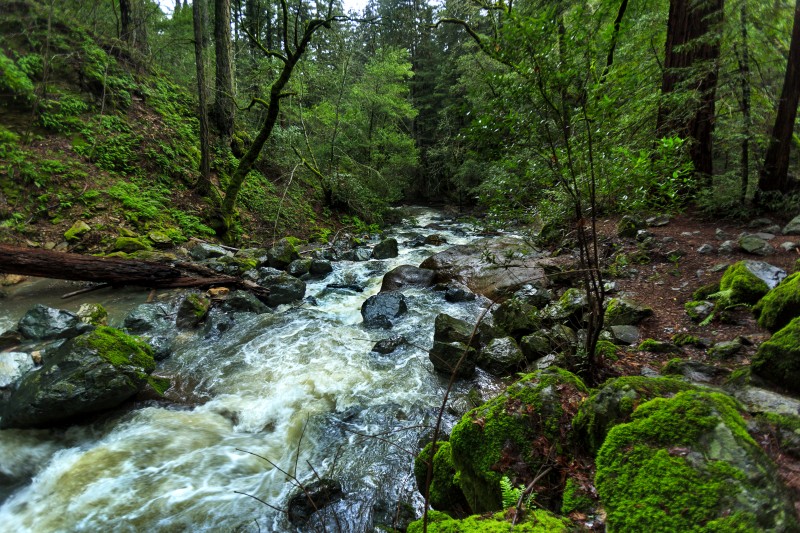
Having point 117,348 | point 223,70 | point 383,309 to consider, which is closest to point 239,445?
point 117,348

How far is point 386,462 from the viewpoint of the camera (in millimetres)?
3625

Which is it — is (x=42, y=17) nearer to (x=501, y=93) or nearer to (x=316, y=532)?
(x=501, y=93)

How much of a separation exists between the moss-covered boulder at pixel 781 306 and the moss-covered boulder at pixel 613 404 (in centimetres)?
241

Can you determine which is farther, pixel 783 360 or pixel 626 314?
pixel 626 314

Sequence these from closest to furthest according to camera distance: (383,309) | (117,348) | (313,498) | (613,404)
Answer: (613,404)
(313,498)
(117,348)
(383,309)

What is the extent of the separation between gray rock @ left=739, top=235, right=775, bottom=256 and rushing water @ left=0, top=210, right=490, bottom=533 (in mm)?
4974

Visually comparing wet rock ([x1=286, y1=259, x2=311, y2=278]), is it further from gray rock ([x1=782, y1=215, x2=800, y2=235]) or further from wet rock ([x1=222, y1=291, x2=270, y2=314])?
gray rock ([x1=782, y1=215, x2=800, y2=235])

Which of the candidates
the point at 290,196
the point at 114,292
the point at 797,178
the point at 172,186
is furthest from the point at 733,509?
the point at 290,196

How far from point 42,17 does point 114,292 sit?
946 centimetres

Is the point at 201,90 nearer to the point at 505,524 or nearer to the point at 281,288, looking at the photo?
the point at 281,288

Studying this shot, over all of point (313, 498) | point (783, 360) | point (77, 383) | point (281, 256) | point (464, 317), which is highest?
point (783, 360)

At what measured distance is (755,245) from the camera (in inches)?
216

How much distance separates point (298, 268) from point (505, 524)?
871 centimetres

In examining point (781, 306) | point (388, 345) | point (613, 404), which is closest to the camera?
point (613, 404)
